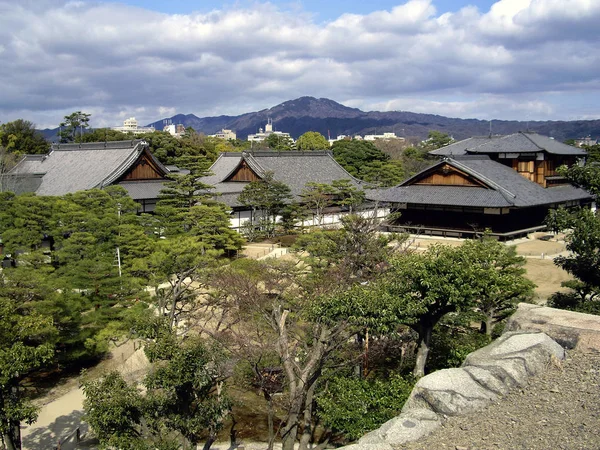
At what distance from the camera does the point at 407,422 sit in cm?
637

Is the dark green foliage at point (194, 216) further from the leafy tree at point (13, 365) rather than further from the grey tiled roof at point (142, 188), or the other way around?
the leafy tree at point (13, 365)

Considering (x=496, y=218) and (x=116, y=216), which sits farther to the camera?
(x=496, y=218)

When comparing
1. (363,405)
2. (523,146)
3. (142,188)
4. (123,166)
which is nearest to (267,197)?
(142,188)

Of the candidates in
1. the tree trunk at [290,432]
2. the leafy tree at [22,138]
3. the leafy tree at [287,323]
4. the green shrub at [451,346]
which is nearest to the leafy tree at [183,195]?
the leafy tree at [287,323]

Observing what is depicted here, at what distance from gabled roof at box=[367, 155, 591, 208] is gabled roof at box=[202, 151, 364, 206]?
4961 millimetres

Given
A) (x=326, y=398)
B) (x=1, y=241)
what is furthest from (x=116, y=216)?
(x=326, y=398)

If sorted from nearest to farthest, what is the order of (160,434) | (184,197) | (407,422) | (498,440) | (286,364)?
(498,440) < (407,422) < (160,434) < (286,364) < (184,197)

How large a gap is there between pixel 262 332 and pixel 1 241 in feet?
49.9

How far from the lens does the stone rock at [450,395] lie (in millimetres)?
6605

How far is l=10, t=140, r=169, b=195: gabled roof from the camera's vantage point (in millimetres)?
30625

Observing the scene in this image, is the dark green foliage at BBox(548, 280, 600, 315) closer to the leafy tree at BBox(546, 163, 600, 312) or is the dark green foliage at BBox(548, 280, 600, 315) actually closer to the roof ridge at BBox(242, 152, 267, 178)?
the leafy tree at BBox(546, 163, 600, 312)

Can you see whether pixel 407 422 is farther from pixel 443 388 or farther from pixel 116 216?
pixel 116 216

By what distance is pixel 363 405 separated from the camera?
9.36 metres

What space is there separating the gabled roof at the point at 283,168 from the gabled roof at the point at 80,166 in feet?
18.0
